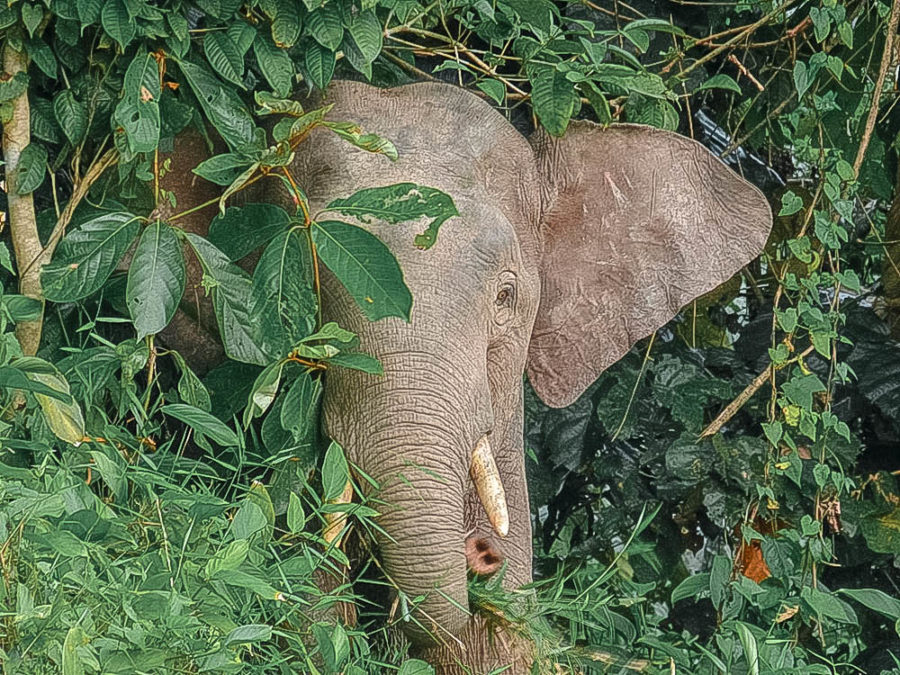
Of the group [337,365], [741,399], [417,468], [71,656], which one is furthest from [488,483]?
[71,656]

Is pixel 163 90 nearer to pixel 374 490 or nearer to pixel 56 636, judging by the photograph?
pixel 374 490

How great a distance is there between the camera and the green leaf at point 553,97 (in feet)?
9.43

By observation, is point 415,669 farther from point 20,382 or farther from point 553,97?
point 553,97

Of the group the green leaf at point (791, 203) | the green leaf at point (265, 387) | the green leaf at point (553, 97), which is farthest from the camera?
the green leaf at point (791, 203)

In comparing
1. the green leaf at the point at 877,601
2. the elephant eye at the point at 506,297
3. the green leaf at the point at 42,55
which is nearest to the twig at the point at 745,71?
the elephant eye at the point at 506,297

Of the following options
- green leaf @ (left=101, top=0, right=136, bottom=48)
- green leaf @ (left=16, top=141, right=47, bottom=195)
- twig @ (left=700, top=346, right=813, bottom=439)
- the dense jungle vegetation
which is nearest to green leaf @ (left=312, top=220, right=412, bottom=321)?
the dense jungle vegetation

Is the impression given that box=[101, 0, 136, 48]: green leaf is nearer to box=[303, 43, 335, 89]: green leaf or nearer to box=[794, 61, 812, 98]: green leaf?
box=[303, 43, 335, 89]: green leaf

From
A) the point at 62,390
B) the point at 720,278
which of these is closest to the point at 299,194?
the point at 62,390

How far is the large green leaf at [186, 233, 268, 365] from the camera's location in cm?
258

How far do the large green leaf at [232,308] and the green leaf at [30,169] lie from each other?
34cm

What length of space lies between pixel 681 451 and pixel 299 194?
1.47 meters

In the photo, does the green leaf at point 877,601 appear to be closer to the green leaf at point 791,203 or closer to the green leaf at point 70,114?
the green leaf at point 791,203

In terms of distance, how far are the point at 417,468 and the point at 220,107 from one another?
723mm

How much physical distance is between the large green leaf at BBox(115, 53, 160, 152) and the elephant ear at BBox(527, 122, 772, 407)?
92 centimetres
